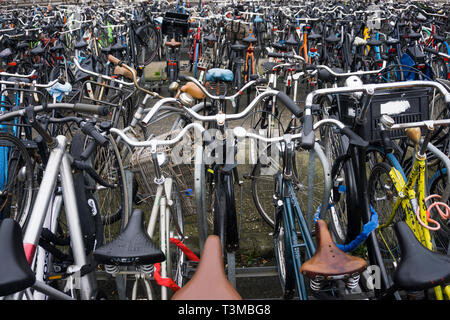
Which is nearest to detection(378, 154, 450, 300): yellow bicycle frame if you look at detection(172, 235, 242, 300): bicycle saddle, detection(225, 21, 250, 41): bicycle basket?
detection(172, 235, 242, 300): bicycle saddle

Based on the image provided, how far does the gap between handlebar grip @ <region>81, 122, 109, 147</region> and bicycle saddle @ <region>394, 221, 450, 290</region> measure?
1.75 metres

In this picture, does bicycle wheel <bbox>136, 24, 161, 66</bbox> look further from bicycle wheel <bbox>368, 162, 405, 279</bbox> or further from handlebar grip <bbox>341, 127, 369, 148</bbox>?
handlebar grip <bbox>341, 127, 369, 148</bbox>

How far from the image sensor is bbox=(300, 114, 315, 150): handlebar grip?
6.35 feet

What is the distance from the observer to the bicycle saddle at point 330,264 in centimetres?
167

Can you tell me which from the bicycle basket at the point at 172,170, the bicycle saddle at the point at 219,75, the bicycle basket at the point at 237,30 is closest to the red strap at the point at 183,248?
the bicycle basket at the point at 172,170

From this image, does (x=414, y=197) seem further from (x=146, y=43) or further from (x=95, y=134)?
(x=146, y=43)

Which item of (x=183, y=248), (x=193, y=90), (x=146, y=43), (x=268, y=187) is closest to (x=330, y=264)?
(x=183, y=248)

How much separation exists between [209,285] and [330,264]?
0.60 meters

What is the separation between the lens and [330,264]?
1703 millimetres

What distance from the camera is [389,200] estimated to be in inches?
104

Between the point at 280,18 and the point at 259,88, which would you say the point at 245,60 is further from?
the point at 280,18

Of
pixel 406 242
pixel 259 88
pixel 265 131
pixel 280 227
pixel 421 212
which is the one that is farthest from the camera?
pixel 259 88
